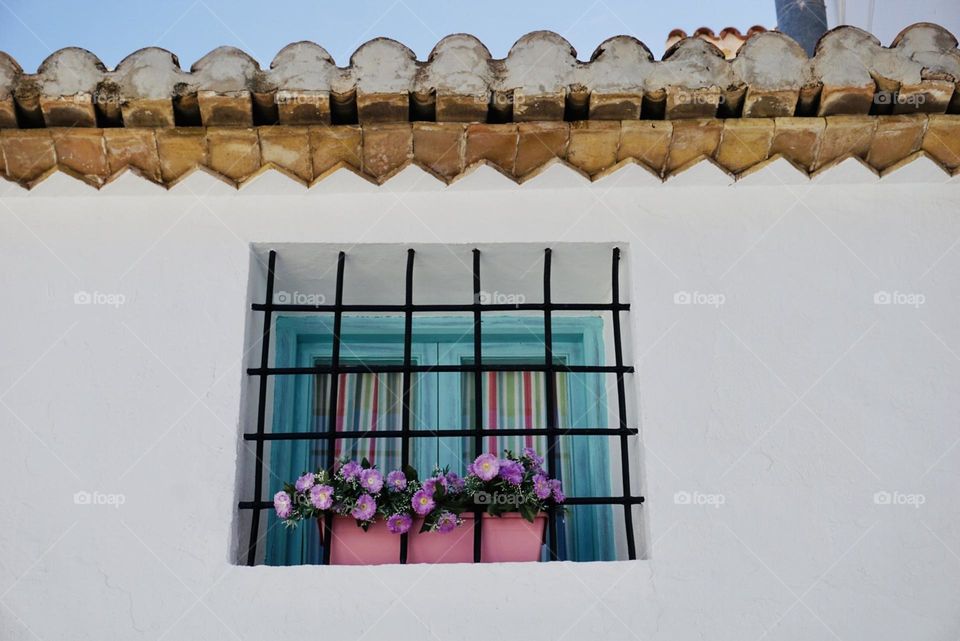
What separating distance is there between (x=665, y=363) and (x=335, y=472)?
1097 mm

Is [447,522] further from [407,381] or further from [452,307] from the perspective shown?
[452,307]

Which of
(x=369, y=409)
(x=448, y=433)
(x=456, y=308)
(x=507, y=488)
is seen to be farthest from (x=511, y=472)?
(x=369, y=409)

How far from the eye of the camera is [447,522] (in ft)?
9.31

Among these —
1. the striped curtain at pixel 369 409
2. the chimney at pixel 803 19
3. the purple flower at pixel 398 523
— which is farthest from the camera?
the chimney at pixel 803 19

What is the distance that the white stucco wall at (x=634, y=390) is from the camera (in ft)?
8.91

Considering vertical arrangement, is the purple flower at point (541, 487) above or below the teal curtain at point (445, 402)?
below

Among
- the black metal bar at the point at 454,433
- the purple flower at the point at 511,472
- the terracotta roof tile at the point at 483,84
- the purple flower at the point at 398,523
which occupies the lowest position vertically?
the purple flower at the point at 398,523

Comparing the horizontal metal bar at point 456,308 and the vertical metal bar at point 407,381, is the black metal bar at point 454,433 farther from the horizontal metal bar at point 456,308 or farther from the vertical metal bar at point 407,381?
the horizontal metal bar at point 456,308

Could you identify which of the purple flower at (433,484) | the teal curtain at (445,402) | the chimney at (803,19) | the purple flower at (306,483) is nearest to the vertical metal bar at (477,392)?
the purple flower at (433,484)

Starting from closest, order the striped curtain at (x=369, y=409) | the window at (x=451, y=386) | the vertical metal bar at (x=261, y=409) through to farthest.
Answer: the vertical metal bar at (x=261, y=409) → the window at (x=451, y=386) → the striped curtain at (x=369, y=409)

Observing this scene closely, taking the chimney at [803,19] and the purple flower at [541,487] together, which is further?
the chimney at [803,19]

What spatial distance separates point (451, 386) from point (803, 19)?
4210 mm

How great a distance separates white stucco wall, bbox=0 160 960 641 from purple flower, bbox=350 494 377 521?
17 centimetres

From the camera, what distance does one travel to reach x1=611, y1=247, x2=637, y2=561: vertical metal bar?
295 centimetres
